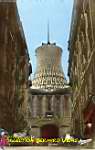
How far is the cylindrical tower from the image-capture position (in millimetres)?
66938

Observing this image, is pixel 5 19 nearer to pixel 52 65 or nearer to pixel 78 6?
pixel 78 6

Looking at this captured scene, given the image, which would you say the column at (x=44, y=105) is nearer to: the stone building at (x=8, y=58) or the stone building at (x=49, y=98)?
the stone building at (x=49, y=98)

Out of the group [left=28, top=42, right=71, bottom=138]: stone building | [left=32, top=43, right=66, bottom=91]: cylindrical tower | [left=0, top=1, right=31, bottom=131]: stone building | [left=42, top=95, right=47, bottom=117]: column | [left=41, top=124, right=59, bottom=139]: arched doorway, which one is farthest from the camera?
[left=32, top=43, right=66, bottom=91]: cylindrical tower

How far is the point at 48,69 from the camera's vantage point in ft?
227

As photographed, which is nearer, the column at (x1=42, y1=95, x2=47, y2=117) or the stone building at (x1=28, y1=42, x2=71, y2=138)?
the stone building at (x1=28, y1=42, x2=71, y2=138)

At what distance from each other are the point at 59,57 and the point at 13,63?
102 ft

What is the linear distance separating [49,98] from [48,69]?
544 centimetres

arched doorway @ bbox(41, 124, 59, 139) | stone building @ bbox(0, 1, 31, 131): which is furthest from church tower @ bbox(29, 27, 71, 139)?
stone building @ bbox(0, 1, 31, 131)

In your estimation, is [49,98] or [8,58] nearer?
[8,58]

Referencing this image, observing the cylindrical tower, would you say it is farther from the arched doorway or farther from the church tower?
the arched doorway

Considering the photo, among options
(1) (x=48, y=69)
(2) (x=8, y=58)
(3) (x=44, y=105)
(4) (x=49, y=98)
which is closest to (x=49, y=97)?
(4) (x=49, y=98)

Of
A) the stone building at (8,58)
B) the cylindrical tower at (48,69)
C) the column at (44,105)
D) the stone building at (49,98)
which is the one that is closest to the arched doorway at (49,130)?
the stone building at (49,98)

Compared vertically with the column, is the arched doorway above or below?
below

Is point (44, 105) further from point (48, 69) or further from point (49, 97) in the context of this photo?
point (48, 69)
